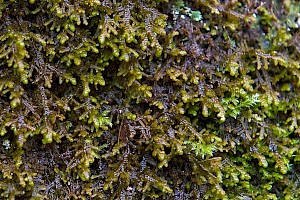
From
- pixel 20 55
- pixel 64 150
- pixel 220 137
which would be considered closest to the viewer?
pixel 20 55

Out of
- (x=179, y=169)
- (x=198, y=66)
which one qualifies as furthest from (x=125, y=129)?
(x=198, y=66)

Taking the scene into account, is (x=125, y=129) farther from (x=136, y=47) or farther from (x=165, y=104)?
(x=136, y=47)

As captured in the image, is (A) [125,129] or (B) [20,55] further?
(A) [125,129]

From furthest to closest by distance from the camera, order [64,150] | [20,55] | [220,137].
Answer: [220,137] < [64,150] < [20,55]

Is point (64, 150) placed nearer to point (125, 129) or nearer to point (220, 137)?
point (125, 129)

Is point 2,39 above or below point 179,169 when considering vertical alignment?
above

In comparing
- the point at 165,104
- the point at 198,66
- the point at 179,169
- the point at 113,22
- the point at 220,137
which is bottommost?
the point at 179,169
